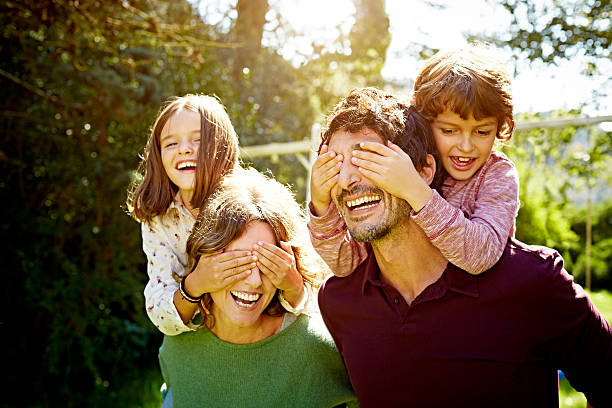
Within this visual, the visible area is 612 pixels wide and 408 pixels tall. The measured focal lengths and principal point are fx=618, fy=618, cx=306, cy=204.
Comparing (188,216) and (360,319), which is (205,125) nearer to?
(188,216)

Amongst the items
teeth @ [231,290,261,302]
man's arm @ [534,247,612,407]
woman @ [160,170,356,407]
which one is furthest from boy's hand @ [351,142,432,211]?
teeth @ [231,290,261,302]

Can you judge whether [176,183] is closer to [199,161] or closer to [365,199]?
[199,161]

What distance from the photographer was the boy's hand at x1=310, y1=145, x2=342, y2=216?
217cm

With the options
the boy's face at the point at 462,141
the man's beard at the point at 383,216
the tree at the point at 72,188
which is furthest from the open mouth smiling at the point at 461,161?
the tree at the point at 72,188

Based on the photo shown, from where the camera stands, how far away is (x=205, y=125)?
9.94 feet

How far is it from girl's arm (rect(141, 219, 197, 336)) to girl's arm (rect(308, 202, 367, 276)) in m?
0.62

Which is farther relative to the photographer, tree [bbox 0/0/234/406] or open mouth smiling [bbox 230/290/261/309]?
tree [bbox 0/0/234/406]

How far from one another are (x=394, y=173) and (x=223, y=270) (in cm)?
80

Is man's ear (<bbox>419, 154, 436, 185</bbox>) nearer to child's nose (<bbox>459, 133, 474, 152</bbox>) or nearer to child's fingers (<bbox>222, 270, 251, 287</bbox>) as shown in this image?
child's nose (<bbox>459, 133, 474, 152</bbox>)

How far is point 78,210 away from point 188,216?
Answer: 9.05ft

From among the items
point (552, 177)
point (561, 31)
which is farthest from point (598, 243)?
point (561, 31)

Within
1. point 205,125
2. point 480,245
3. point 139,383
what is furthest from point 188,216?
point 139,383

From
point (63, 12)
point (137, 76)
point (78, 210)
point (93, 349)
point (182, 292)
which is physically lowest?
point (93, 349)

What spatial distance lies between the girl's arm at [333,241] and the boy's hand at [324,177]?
5 centimetres
